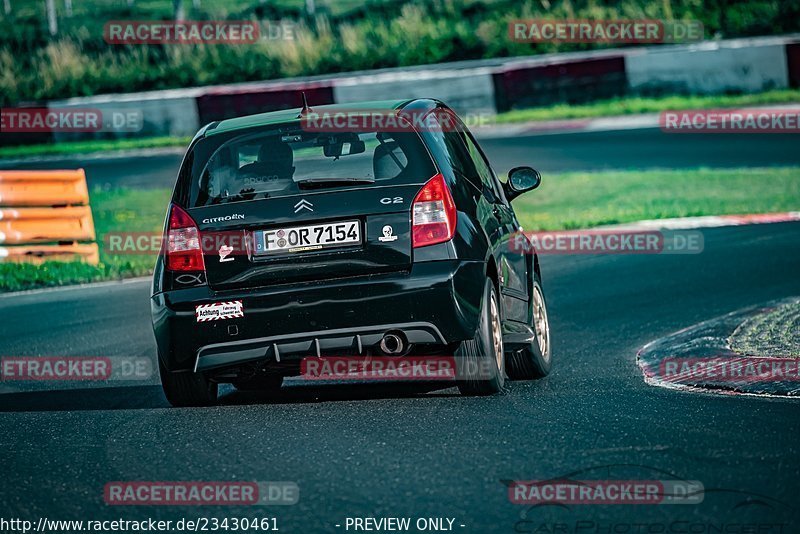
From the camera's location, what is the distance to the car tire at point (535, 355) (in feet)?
28.2

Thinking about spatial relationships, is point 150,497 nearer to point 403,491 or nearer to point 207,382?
point 403,491

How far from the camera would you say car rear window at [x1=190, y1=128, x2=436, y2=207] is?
750 cm

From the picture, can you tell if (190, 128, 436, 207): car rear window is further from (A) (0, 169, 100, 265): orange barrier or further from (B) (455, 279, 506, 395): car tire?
(A) (0, 169, 100, 265): orange barrier

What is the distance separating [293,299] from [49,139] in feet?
83.9

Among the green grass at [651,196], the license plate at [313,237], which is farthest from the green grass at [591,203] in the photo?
the license plate at [313,237]

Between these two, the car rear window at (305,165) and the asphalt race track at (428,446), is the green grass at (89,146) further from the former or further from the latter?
the car rear window at (305,165)

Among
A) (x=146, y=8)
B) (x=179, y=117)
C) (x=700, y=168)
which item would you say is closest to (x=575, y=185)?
(x=700, y=168)

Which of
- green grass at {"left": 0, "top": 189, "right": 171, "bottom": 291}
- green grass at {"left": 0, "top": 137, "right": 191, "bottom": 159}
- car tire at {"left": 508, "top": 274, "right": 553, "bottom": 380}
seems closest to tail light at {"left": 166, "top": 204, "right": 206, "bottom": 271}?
car tire at {"left": 508, "top": 274, "right": 553, "bottom": 380}

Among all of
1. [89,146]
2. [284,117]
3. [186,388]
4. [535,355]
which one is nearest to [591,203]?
[535,355]

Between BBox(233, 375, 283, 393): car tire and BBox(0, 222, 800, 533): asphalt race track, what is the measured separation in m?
0.11

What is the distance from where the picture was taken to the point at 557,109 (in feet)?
98.4

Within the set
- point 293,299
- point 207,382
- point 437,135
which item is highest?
point 437,135

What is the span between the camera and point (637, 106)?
29.3 meters

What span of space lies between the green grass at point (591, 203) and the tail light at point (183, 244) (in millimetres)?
8273
